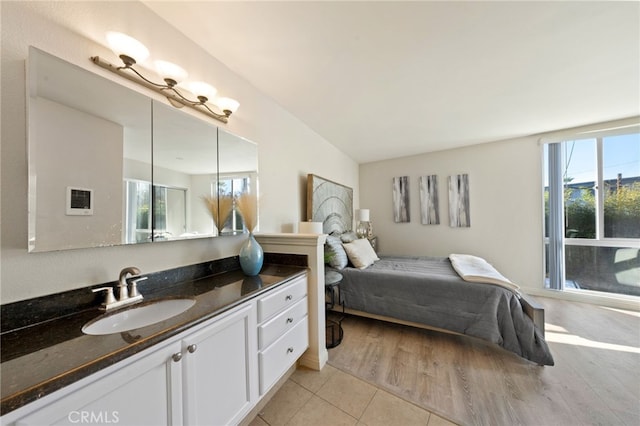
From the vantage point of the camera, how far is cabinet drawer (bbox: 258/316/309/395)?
128 cm

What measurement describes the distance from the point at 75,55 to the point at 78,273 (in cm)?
102

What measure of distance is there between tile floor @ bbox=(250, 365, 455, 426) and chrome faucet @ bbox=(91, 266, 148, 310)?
105 centimetres

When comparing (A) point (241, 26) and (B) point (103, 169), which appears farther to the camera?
(A) point (241, 26)

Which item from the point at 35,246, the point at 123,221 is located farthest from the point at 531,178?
the point at 35,246

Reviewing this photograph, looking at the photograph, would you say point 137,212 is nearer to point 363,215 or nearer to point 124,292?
point 124,292

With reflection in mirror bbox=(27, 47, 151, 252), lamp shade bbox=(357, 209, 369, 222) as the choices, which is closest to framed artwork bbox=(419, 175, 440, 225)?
lamp shade bbox=(357, 209, 369, 222)

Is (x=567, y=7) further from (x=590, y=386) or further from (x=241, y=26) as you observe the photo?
(x=590, y=386)

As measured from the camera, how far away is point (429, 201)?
412 centimetres

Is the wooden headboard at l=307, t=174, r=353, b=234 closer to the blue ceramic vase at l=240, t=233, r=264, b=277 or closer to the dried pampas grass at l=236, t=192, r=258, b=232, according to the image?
the dried pampas grass at l=236, t=192, r=258, b=232

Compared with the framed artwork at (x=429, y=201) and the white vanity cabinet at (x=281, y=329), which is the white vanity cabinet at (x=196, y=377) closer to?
the white vanity cabinet at (x=281, y=329)

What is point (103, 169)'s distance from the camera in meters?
1.05

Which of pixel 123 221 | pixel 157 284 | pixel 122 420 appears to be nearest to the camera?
pixel 122 420

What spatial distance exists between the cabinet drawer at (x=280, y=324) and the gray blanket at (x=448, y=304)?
3.35ft

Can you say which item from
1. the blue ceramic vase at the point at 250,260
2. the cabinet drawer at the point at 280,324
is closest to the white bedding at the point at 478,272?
the cabinet drawer at the point at 280,324
